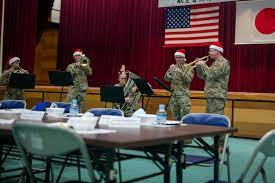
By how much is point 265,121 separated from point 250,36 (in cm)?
196

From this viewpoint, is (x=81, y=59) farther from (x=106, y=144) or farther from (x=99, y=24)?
(x=106, y=144)

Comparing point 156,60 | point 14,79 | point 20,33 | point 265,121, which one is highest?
point 20,33

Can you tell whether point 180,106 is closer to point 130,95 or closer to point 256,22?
point 130,95

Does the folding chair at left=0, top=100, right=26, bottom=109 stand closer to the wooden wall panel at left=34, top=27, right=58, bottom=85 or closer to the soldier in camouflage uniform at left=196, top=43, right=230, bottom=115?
the soldier in camouflage uniform at left=196, top=43, right=230, bottom=115

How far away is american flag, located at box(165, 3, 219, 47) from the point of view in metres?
9.41

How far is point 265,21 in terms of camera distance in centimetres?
866

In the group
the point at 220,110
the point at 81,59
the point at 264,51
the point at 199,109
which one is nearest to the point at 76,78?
the point at 81,59

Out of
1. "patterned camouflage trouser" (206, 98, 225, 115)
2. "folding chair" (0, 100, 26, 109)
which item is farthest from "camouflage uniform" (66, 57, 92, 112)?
"folding chair" (0, 100, 26, 109)

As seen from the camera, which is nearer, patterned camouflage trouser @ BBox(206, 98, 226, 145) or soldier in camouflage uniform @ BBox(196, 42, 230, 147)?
soldier in camouflage uniform @ BBox(196, 42, 230, 147)

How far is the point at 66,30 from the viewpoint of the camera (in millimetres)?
12391

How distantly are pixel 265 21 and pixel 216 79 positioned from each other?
3281 millimetres

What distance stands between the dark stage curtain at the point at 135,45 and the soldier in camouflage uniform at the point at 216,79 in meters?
3.50

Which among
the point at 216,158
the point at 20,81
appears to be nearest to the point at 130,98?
the point at 20,81

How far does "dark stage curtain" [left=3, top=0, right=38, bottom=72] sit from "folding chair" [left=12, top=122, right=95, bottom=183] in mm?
9891
